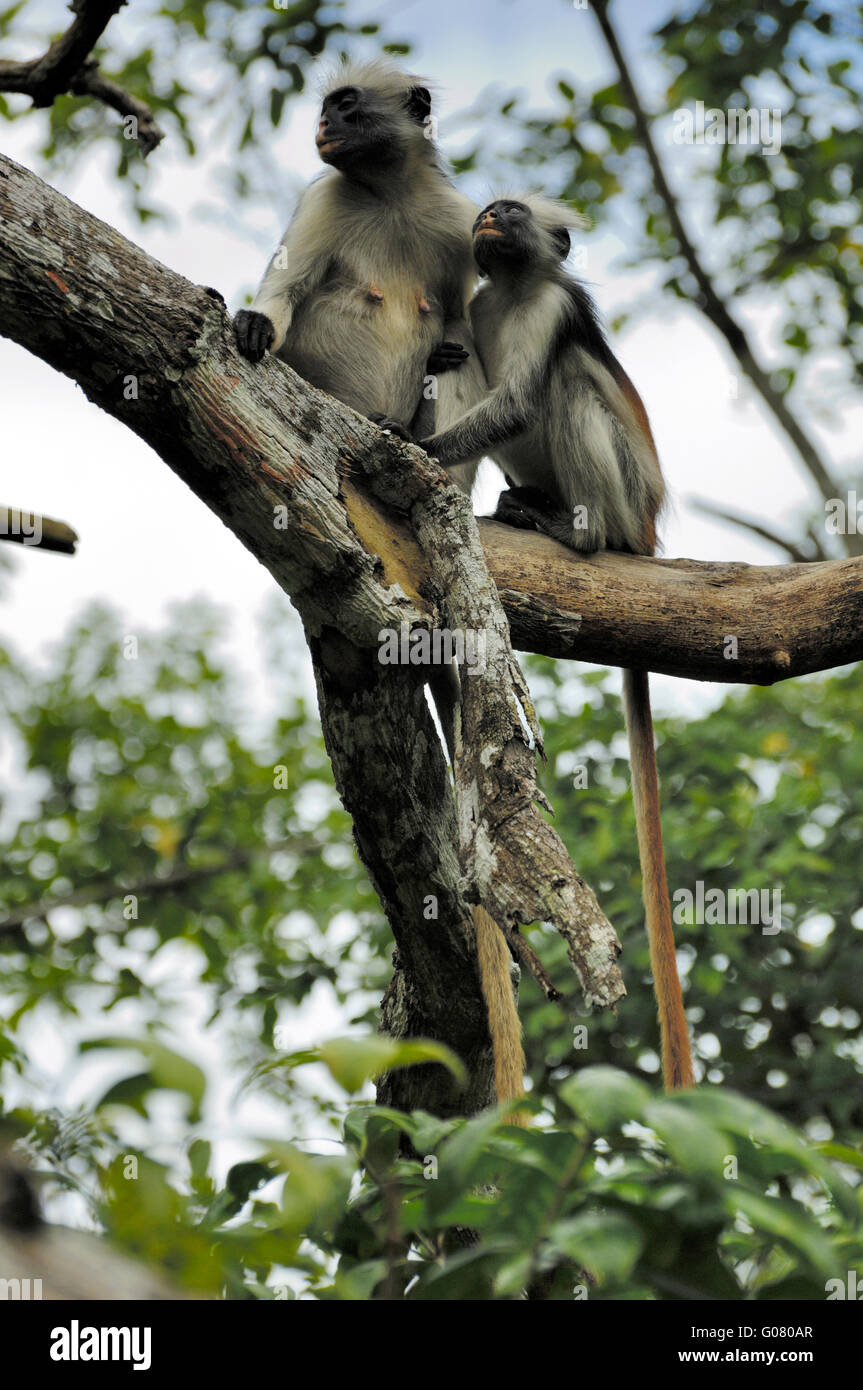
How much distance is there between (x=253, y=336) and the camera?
3.51 metres

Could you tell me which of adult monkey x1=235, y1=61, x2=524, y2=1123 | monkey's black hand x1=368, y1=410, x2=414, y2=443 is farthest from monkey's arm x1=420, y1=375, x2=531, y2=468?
monkey's black hand x1=368, y1=410, x2=414, y2=443

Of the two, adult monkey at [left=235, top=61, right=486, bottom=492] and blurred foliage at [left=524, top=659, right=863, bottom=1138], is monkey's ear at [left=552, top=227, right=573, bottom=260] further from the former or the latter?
blurred foliage at [left=524, top=659, right=863, bottom=1138]

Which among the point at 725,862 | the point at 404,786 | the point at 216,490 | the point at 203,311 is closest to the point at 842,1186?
the point at 404,786

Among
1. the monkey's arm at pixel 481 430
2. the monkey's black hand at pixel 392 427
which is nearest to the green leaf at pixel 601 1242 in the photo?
the monkey's black hand at pixel 392 427

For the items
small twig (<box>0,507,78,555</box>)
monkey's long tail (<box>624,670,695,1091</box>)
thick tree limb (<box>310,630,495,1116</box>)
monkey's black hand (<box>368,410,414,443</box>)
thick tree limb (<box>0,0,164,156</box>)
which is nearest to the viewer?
small twig (<box>0,507,78,555</box>)

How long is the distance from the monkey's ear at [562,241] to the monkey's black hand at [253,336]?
2.26 m

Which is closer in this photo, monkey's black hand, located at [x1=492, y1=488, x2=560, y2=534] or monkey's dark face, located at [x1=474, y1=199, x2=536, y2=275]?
monkey's black hand, located at [x1=492, y1=488, x2=560, y2=534]

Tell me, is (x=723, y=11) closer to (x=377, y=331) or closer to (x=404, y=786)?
(x=377, y=331)

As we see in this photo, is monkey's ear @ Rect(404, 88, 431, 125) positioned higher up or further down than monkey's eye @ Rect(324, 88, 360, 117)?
higher up

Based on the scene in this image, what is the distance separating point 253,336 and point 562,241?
7.93 ft

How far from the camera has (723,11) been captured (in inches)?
291

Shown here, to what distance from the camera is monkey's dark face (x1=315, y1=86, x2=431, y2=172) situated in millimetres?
5094

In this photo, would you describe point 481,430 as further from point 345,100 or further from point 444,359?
point 345,100
